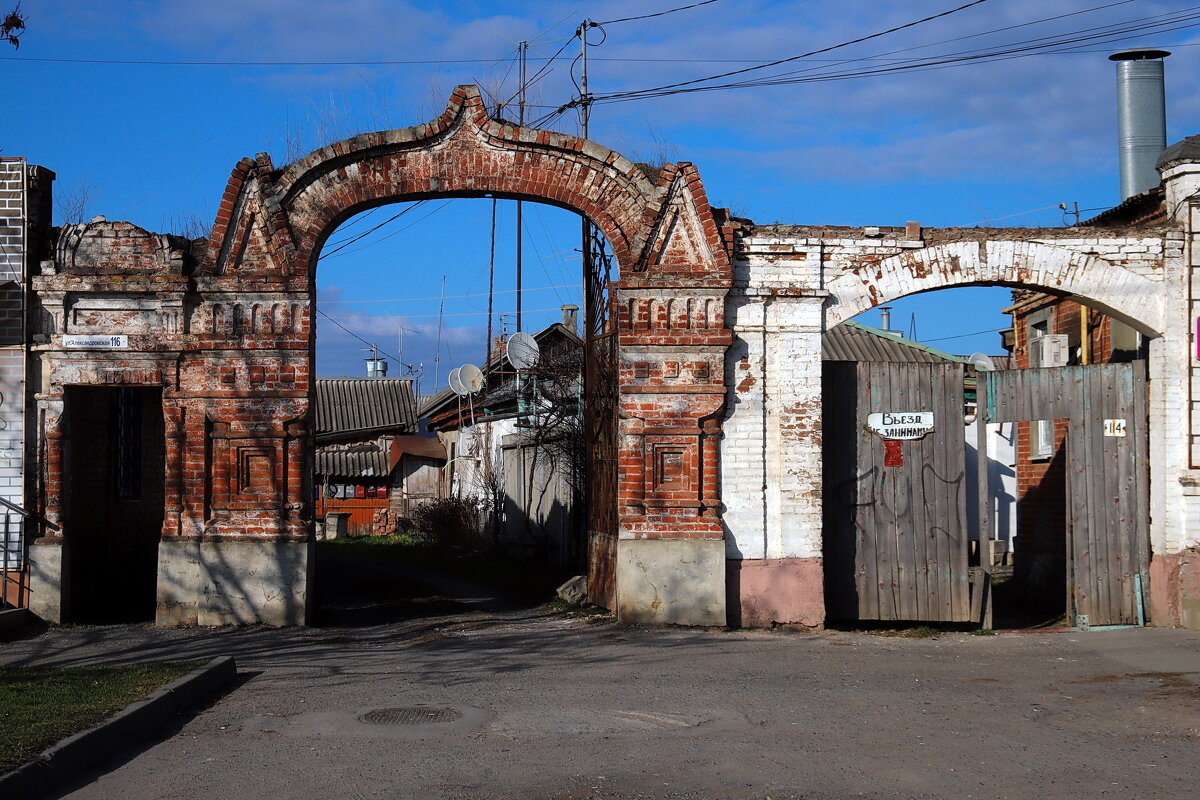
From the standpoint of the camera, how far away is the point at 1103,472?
1257 cm

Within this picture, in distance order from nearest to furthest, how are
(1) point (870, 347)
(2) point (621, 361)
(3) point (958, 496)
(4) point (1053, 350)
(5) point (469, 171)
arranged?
(2) point (621, 361) → (5) point (469, 171) → (3) point (958, 496) → (4) point (1053, 350) → (1) point (870, 347)

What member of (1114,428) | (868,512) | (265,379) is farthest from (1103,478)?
(265,379)

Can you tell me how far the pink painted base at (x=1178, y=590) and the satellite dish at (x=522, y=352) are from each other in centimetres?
1178

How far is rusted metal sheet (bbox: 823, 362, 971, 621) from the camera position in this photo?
40.7 feet

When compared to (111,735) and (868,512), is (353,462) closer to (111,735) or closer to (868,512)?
(868,512)

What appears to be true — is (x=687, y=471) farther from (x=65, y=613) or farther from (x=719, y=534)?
(x=65, y=613)

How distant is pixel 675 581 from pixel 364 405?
37.7m

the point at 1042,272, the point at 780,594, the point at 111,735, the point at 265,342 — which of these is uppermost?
the point at 1042,272

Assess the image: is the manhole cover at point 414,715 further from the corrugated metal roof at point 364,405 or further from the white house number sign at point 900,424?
the corrugated metal roof at point 364,405

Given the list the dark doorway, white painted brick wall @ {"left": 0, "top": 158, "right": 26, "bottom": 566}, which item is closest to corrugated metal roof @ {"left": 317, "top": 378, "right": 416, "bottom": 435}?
the dark doorway

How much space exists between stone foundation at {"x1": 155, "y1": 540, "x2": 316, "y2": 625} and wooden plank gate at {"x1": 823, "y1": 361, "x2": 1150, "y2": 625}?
17.7 ft

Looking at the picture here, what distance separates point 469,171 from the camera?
1232 cm

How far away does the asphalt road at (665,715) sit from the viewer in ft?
19.9

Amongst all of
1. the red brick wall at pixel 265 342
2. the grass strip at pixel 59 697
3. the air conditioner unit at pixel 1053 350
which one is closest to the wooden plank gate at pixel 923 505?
the red brick wall at pixel 265 342
